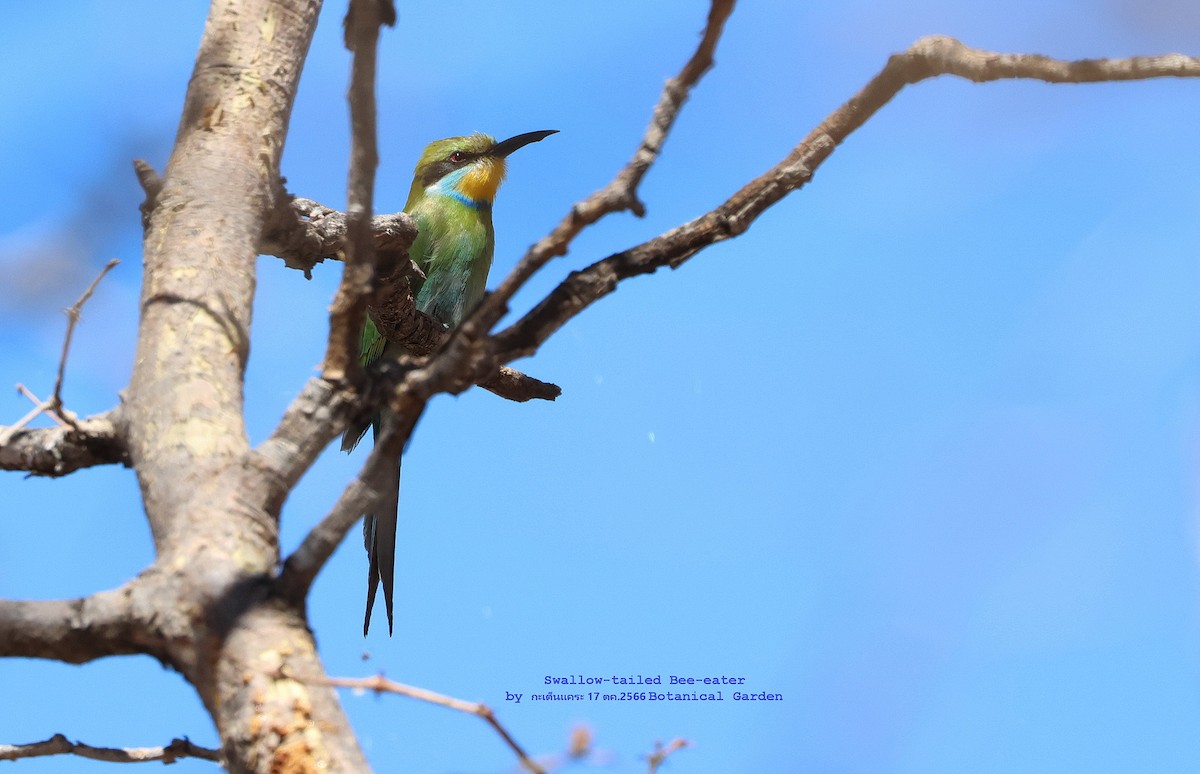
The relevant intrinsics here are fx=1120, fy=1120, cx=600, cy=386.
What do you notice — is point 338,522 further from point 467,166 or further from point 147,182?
point 467,166

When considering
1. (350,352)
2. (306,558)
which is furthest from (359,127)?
(306,558)

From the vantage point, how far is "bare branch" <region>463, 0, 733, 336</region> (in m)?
1.01

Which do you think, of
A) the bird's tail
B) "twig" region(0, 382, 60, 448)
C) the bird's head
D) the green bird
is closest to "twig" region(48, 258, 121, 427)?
"twig" region(0, 382, 60, 448)

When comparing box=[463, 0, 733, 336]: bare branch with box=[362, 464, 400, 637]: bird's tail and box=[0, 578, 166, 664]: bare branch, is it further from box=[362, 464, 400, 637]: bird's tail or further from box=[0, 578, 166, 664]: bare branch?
box=[362, 464, 400, 637]: bird's tail

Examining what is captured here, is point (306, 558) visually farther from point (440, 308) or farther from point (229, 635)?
point (440, 308)

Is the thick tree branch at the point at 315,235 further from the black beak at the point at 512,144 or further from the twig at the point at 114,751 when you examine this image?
the black beak at the point at 512,144

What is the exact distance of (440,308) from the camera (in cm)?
371

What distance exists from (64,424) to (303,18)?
79 cm

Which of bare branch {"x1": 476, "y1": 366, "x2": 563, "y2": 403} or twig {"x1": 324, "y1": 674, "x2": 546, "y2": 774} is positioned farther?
bare branch {"x1": 476, "y1": 366, "x2": 563, "y2": 403}

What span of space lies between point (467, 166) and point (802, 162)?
3117mm

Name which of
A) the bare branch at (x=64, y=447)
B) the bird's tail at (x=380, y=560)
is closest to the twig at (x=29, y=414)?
the bare branch at (x=64, y=447)

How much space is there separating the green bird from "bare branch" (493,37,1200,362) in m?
1.90

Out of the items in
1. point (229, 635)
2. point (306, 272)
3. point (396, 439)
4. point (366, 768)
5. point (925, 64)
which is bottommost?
point (366, 768)

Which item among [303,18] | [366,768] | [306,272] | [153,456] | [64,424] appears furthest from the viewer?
[306,272]
